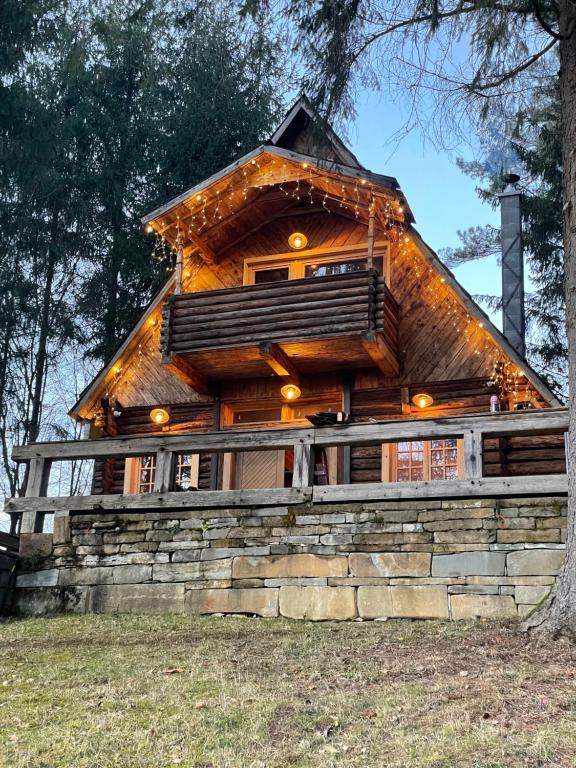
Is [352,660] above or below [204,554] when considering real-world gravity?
below

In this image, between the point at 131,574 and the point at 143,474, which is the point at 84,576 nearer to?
the point at 131,574

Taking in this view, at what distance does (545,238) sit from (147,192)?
9932mm

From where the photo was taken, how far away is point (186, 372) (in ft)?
44.1

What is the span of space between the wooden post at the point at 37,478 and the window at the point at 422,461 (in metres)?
4.75

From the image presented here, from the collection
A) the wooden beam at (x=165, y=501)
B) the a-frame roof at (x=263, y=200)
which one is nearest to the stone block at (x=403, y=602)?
the wooden beam at (x=165, y=501)

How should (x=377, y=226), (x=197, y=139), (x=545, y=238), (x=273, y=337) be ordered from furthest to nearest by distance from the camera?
(x=197, y=139) → (x=545, y=238) → (x=377, y=226) → (x=273, y=337)

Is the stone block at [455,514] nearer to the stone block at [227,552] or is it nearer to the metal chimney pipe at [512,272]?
the stone block at [227,552]

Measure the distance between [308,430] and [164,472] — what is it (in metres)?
1.76

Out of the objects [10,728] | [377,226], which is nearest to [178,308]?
[377,226]

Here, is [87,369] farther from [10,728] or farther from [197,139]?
[10,728]

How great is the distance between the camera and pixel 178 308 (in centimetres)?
1317

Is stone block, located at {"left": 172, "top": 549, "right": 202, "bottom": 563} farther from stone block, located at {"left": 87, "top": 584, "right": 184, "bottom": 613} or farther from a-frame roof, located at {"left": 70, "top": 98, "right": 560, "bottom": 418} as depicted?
a-frame roof, located at {"left": 70, "top": 98, "right": 560, "bottom": 418}

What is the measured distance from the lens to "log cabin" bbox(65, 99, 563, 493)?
486 inches

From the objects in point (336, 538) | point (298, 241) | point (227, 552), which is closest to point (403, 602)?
point (336, 538)
